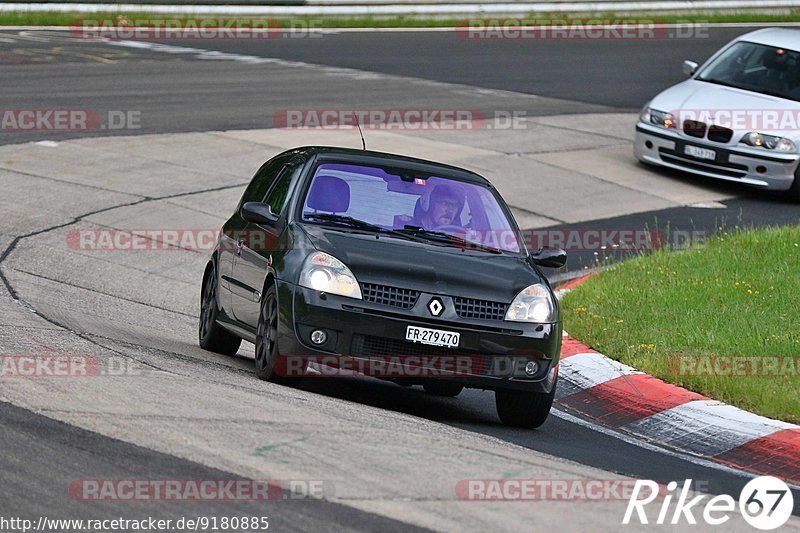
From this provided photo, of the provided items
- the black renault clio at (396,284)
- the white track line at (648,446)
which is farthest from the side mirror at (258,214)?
the white track line at (648,446)

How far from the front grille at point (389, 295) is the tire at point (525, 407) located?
0.91 m

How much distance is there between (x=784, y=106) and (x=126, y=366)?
43.1ft

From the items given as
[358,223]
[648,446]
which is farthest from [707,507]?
[358,223]

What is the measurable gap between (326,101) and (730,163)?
6.74m

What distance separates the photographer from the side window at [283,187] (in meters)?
9.77

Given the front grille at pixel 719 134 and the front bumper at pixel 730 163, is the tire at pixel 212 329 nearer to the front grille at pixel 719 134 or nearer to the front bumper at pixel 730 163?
the front grille at pixel 719 134

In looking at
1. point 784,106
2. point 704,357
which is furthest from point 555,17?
point 704,357

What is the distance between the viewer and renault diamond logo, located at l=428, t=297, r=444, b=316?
8.48 m

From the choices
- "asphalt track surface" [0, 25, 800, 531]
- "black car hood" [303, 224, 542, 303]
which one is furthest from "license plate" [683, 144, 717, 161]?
"black car hood" [303, 224, 542, 303]

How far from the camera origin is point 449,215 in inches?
376

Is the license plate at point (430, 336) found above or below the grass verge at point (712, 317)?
above

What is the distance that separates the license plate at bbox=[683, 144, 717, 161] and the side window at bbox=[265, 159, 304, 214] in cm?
1027

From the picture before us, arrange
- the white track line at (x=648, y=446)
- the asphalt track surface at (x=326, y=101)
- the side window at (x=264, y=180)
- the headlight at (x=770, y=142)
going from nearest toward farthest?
the asphalt track surface at (x=326, y=101) < the white track line at (x=648, y=446) < the side window at (x=264, y=180) < the headlight at (x=770, y=142)

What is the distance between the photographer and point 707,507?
6727 mm
